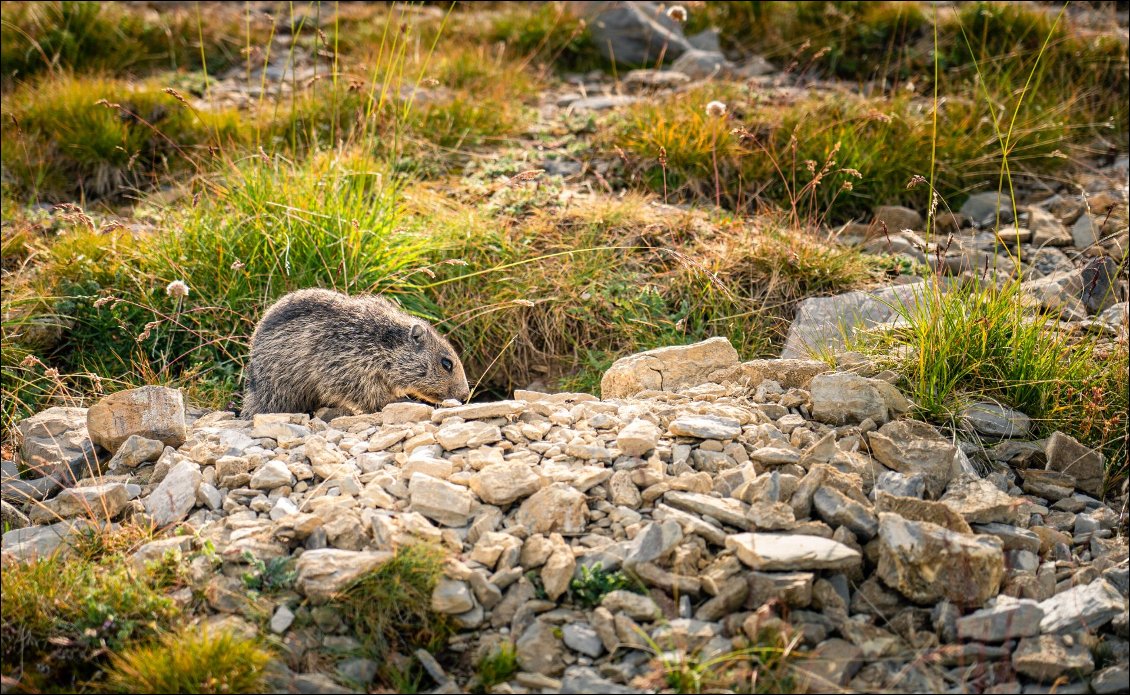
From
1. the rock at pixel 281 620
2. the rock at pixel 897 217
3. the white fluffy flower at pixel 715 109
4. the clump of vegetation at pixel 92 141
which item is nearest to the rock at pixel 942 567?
the rock at pixel 281 620

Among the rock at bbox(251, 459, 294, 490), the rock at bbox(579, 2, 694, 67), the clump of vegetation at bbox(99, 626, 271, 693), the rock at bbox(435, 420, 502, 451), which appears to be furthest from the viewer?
the rock at bbox(579, 2, 694, 67)

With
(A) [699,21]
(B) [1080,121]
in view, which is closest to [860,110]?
(B) [1080,121]

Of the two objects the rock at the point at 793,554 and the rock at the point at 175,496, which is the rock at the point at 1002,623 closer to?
the rock at the point at 793,554

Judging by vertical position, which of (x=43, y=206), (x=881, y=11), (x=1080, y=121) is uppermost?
(x=881, y=11)

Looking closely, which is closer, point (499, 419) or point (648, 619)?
point (648, 619)

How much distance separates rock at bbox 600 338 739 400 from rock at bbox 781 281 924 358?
0.74m

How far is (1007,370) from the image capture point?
202 inches

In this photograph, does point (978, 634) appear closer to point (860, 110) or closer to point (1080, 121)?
point (860, 110)

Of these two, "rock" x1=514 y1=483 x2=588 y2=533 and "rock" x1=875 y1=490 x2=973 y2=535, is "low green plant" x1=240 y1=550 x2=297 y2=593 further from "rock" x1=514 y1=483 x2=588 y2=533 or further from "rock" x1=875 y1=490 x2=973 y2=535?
"rock" x1=875 y1=490 x2=973 y2=535

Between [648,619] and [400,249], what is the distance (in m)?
4.08

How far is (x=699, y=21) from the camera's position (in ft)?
39.1

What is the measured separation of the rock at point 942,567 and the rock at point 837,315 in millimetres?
2356

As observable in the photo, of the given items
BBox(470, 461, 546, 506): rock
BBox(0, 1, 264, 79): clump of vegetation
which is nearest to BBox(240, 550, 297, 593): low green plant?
BBox(470, 461, 546, 506): rock

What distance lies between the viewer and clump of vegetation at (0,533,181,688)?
12.2ft
